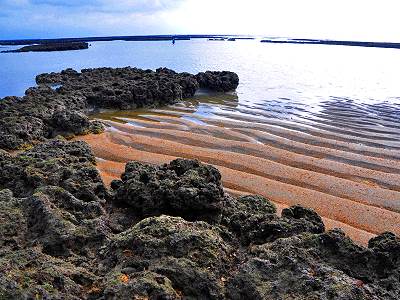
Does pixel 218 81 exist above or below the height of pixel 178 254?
below

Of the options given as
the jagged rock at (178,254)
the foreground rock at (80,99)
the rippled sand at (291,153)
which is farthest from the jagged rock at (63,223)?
the foreground rock at (80,99)

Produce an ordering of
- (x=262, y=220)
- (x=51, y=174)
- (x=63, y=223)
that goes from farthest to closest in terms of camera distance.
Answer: (x=51, y=174)
(x=262, y=220)
(x=63, y=223)

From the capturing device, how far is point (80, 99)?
16.2 metres

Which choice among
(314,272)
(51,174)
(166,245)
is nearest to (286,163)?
(51,174)

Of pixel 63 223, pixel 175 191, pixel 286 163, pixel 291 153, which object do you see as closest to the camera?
pixel 63 223

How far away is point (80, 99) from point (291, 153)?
9.18 m

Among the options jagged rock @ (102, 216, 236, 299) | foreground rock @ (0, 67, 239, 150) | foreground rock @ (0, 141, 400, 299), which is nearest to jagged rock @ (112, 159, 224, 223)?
foreground rock @ (0, 141, 400, 299)

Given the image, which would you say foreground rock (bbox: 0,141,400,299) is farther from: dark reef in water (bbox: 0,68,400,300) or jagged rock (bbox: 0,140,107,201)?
jagged rock (bbox: 0,140,107,201)

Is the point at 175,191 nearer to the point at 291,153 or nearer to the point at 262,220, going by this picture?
the point at 262,220

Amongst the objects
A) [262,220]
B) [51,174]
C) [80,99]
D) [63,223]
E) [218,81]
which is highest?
[63,223]

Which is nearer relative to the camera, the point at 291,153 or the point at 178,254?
the point at 178,254

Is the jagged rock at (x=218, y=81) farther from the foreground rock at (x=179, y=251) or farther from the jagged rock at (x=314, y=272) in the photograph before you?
the jagged rock at (x=314, y=272)

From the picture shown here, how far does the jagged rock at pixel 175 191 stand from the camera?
4871 millimetres

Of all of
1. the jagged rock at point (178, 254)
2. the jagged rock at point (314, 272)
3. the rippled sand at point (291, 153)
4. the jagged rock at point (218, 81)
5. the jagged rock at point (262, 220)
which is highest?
the jagged rock at point (178, 254)
